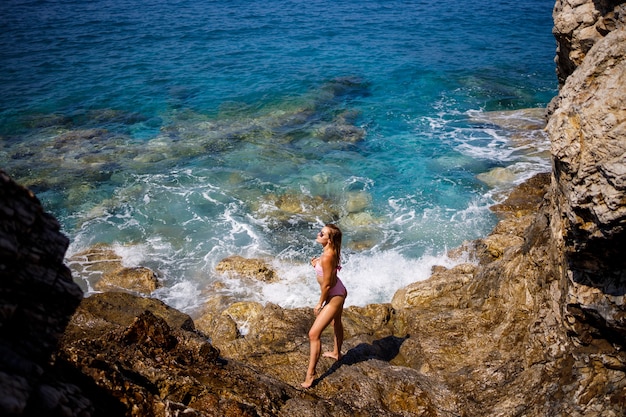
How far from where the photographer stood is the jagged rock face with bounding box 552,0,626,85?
22.0 ft

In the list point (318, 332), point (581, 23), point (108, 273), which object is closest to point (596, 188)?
point (318, 332)

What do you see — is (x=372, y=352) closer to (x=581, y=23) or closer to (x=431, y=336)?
(x=431, y=336)

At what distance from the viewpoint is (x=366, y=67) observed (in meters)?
31.4

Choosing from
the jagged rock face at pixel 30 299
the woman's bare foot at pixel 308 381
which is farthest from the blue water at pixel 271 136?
the jagged rock face at pixel 30 299

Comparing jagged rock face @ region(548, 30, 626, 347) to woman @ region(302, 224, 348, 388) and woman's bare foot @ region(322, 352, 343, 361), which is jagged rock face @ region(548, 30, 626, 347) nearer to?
woman @ region(302, 224, 348, 388)

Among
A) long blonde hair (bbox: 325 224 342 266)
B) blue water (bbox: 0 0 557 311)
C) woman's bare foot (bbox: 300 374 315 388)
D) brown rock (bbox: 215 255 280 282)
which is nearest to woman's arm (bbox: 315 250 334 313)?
long blonde hair (bbox: 325 224 342 266)

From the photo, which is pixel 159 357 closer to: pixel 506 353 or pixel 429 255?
pixel 506 353

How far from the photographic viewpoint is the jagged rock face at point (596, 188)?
4.65 metres

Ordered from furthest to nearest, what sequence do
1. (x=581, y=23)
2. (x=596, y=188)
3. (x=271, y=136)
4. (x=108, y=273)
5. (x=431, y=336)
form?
(x=271, y=136) → (x=108, y=273) → (x=431, y=336) → (x=581, y=23) → (x=596, y=188)

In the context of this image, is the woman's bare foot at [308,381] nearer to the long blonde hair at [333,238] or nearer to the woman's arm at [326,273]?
the woman's arm at [326,273]

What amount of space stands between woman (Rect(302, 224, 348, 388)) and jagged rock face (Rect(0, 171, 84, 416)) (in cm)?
326

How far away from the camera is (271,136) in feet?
72.3

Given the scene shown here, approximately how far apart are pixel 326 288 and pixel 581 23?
595cm

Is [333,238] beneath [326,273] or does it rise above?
above
